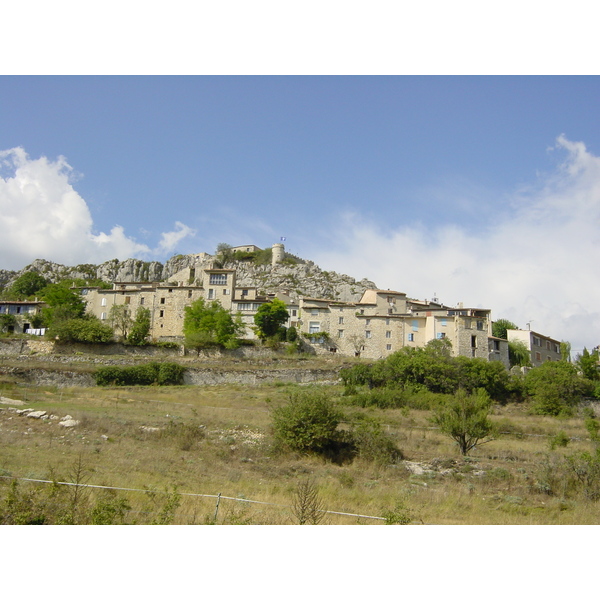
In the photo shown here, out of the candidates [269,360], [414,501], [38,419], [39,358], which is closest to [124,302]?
[39,358]

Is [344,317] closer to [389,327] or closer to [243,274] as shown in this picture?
[389,327]

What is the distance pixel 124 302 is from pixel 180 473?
177 ft

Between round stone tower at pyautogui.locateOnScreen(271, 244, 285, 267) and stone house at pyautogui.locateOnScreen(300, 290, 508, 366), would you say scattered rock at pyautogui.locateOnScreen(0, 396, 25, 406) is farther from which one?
round stone tower at pyautogui.locateOnScreen(271, 244, 285, 267)

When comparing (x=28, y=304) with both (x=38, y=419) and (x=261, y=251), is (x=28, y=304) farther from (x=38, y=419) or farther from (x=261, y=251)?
(x=261, y=251)

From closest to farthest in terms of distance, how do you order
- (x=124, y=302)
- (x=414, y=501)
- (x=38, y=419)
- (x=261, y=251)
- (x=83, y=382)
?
(x=414, y=501) < (x=38, y=419) < (x=83, y=382) < (x=124, y=302) < (x=261, y=251)

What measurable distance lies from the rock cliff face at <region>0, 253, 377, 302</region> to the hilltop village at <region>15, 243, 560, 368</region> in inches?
918

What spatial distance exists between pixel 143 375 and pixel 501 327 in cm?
5062

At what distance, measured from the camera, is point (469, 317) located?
57656 millimetres

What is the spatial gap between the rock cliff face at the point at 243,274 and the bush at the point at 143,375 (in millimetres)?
42385

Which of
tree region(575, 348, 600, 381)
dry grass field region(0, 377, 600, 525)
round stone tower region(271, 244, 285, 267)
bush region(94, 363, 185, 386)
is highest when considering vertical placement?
round stone tower region(271, 244, 285, 267)

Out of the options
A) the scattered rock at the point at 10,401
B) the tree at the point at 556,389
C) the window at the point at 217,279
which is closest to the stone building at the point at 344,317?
the window at the point at 217,279

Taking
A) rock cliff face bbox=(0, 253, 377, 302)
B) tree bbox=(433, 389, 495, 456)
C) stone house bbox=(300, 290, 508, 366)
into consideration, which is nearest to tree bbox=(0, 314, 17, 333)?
rock cliff face bbox=(0, 253, 377, 302)

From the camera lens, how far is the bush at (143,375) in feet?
142

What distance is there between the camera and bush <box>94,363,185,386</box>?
1700 inches
